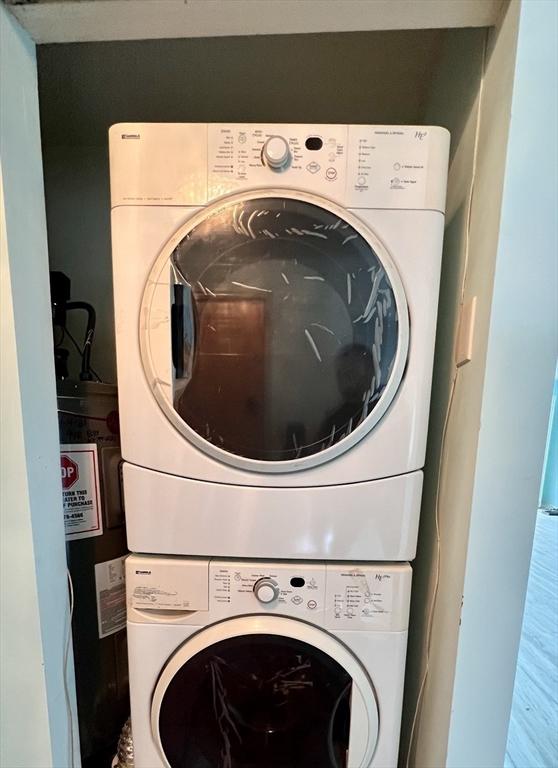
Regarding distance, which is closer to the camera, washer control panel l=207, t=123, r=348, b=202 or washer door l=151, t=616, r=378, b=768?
washer control panel l=207, t=123, r=348, b=202

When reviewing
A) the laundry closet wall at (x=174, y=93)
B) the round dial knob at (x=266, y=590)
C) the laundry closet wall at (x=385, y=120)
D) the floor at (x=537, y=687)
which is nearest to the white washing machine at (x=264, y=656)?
the round dial knob at (x=266, y=590)

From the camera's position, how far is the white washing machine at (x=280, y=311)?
2.69 feet

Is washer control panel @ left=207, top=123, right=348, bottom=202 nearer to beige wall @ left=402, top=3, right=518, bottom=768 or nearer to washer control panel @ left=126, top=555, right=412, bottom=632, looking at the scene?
beige wall @ left=402, top=3, right=518, bottom=768

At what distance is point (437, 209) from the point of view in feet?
2.71

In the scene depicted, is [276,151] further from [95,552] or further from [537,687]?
[537,687]

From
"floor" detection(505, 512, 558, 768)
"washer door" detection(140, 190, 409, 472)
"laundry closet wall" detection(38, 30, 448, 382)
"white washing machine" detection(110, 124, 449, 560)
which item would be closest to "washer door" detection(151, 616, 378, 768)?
"white washing machine" detection(110, 124, 449, 560)

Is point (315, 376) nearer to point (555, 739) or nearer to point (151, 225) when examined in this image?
point (151, 225)

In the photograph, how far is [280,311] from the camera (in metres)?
0.84

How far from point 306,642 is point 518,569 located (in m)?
0.46

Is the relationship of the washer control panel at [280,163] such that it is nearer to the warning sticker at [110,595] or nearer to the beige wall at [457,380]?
the beige wall at [457,380]

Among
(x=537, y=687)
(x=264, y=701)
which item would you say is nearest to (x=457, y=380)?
(x=264, y=701)

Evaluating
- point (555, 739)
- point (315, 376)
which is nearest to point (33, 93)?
point (315, 376)

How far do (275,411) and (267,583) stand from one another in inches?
14.6

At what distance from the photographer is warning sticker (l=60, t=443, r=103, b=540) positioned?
1.00m
